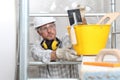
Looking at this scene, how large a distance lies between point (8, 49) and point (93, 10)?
91 cm

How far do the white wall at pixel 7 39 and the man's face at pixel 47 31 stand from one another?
1.12ft

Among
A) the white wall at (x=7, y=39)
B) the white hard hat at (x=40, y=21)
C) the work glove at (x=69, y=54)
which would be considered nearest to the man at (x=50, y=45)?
the white hard hat at (x=40, y=21)

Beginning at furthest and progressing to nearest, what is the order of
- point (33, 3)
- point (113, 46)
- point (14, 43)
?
point (33, 3) < point (113, 46) < point (14, 43)

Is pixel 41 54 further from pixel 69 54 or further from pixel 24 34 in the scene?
pixel 24 34

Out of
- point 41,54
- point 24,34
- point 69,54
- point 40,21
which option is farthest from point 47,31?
point 24,34

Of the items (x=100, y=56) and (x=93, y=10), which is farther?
(x=93, y=10)

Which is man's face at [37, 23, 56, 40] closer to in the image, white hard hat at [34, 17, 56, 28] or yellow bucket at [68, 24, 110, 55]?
white hard hat at [34, 17, 56, 28]

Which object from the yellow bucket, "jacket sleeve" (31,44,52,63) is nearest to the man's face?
"jacket sleeve" (31,44,52,63)

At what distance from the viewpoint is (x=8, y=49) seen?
104 cm

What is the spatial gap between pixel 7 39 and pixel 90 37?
0.35 meters

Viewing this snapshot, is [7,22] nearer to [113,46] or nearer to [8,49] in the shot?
[8,49]

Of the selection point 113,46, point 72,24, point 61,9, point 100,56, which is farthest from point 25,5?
point 61,9

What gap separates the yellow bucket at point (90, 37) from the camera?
1.02 meters

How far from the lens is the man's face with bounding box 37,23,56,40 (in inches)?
54.9
